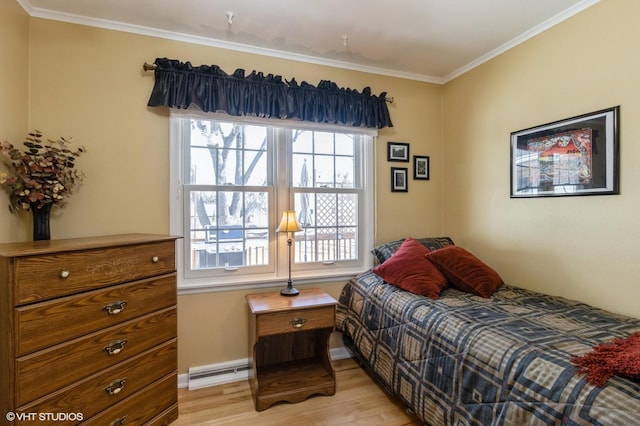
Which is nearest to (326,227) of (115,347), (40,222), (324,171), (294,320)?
(324,171)

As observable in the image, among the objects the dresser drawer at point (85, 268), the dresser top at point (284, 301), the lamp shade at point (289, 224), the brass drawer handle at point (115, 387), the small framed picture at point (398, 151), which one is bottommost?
the brass drawer handle at point (115, 387)

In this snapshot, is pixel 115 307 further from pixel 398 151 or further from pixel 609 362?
pixel 398 151

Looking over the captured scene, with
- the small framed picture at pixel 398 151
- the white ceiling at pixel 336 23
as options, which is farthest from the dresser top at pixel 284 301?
the white ceiling at pixel 336 23

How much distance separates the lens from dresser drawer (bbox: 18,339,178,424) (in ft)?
4.51

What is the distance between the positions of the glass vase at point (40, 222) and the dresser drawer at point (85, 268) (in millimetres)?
614

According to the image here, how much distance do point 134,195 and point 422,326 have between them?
2057 mm

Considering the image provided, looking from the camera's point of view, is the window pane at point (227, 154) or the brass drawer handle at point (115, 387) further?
the window pane at point (227, 154)

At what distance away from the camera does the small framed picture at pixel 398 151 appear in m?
2.86

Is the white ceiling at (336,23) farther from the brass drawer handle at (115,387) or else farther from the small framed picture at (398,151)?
the brass drawer handle at (115,387)

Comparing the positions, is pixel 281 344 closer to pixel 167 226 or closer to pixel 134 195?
pixel 167 226

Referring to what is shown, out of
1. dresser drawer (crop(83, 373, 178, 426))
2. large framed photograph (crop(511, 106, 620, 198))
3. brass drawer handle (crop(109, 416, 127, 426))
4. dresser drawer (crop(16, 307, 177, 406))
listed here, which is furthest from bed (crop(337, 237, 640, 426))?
Result: brass drawer handle (crop(109, 416, 127, 426))

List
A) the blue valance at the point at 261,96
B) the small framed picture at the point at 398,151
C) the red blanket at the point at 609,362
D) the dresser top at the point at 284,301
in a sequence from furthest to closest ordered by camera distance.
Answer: the small framed picture at the point at 398,151 → the blue valance at the point at 261,96 → the dresser top at the point at 284,301 → the red blanket at the point at 609,362

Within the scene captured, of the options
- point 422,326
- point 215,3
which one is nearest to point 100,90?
point 215,3

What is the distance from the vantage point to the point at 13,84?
5.80 feet
